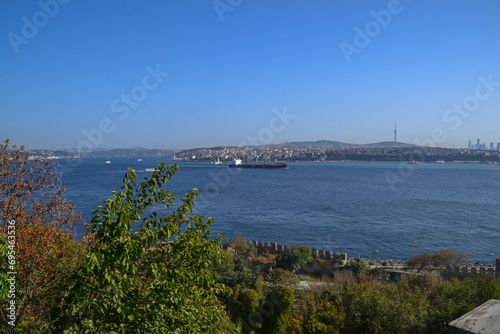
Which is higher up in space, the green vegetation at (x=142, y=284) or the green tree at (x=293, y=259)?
the green vegetation at (x=142, y=284)

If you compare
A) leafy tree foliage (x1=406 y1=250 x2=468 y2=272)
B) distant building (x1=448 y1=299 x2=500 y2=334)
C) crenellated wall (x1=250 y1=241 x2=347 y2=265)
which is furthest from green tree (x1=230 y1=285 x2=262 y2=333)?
leafy tree foliage (x1=406 y1=250 x2=468 y2=272)

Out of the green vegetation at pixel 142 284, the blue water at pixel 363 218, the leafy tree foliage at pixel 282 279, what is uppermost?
the green vegetation at pixel 142 284

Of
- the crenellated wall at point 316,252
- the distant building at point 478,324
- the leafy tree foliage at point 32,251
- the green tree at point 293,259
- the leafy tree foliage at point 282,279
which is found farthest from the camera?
the crenellated wall at point 316,252

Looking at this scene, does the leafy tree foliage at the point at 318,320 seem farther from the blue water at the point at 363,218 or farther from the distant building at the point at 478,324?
the blue water at the point at 363,218

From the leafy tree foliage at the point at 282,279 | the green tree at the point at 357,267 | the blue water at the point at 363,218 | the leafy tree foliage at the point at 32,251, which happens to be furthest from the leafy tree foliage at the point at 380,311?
the blue water at the point at 363,218

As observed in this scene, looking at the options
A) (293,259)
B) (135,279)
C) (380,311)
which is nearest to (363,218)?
(293,259)

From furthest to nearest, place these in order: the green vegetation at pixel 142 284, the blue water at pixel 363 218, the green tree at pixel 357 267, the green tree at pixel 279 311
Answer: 1. the blue water at pixel 363 218
2. the green tree at pixel 357 267
3. the green tree at pixel 279 311
4. the green vegetation at pixel 142 284

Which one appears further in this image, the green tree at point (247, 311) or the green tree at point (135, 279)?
the green tree at point (247, 311)
